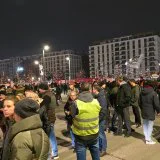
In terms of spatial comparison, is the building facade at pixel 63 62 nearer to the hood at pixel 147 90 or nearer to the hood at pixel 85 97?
the hood at pixel 147 90

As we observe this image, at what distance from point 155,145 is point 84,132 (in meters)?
4.03

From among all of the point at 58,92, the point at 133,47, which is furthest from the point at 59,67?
the point at 58,92

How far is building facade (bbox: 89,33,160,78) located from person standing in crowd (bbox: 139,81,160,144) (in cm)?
13443

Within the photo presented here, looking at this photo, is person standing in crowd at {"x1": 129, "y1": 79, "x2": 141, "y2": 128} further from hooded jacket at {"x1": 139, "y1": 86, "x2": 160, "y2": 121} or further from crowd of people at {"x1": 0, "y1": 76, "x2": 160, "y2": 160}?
hooded jacket at {"x1": 139, "y1": 86, "x2": 160, "y2": 121}

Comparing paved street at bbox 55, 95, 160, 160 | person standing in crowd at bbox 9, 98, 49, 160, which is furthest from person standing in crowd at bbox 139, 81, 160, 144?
person standing in crowd at bbox 9, 98, 49, 160

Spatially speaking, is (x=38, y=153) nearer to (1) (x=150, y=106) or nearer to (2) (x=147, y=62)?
(1) (x=150, y=106)

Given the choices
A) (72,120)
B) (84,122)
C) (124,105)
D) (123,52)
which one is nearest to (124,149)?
(124,105)

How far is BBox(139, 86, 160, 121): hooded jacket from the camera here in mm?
8664

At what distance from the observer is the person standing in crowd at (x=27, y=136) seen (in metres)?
3.13

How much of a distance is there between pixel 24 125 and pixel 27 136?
0.12m

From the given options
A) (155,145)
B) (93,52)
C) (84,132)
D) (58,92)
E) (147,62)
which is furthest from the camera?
(93,52)

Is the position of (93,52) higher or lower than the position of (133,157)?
higher

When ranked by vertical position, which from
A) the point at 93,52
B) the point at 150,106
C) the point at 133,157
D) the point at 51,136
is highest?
the point at 93,52

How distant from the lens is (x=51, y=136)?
24.1 feet
